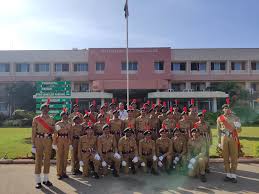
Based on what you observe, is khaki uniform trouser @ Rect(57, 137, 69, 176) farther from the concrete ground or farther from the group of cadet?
the concrete ground

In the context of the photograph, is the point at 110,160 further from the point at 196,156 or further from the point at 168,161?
the point at 196,156

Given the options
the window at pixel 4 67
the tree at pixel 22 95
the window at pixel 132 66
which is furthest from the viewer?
the window at pixel 4 67

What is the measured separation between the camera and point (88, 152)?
28.2 feet

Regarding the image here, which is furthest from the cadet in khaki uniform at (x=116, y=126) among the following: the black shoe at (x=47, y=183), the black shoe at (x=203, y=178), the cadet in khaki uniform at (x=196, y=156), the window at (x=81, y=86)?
the window at (x=81, y=86)

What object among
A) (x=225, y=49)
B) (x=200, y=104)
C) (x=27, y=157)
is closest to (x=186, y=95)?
(x=200, y=104)

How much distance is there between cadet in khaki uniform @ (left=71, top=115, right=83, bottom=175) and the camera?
8.89m

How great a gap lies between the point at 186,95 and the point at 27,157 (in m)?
29.2

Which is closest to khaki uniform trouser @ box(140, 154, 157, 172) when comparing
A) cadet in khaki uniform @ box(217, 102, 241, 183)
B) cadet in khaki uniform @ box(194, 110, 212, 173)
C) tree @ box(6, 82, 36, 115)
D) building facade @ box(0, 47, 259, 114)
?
cadet in khaki uniform @ box(194, 110, 212, 173)

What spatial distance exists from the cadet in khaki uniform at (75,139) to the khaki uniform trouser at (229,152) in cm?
366

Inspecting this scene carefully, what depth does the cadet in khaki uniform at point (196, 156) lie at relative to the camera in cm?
822

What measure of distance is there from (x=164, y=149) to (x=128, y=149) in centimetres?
100

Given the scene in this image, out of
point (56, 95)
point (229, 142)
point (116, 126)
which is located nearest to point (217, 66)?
point (56, 95)

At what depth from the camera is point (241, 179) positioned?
26.7 ft

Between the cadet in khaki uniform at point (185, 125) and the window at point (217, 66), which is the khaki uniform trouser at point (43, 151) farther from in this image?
the window at point (217, 66)
